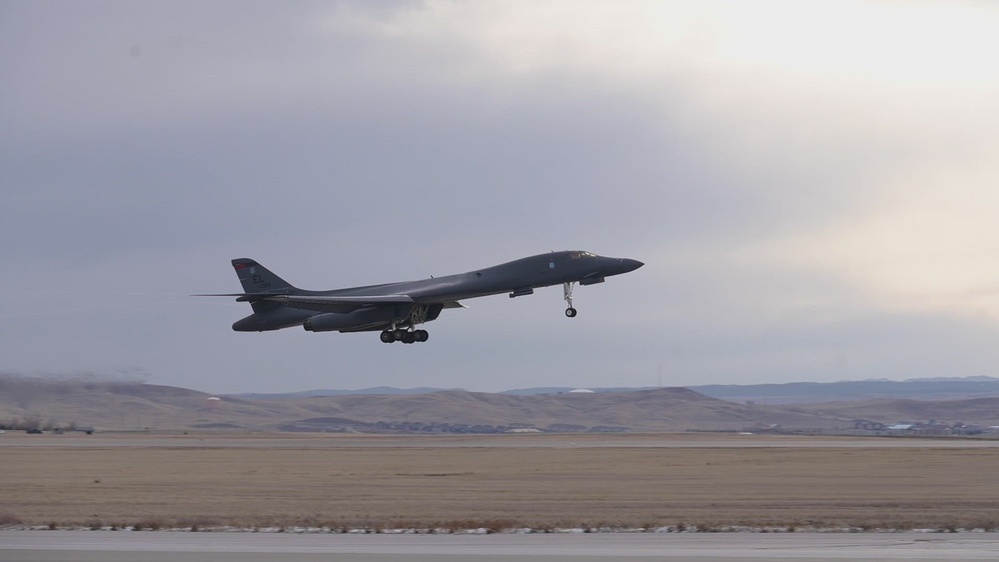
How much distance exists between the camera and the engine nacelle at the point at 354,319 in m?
54.3

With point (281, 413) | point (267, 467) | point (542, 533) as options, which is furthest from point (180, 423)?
point (542, 533)

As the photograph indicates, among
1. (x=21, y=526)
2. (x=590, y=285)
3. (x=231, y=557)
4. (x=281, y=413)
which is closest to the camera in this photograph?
(x=231, y=557)

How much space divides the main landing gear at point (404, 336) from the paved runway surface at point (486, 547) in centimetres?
2879

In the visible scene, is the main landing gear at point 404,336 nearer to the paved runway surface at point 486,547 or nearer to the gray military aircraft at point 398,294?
the gray military aircraft at point 398,294

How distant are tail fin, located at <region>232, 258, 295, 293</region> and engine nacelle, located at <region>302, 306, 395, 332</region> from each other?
452 cm

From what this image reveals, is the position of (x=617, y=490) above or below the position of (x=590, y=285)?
below

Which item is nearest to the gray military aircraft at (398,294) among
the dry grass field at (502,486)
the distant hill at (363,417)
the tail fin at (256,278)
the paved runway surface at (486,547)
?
the tail fin at (256,278)

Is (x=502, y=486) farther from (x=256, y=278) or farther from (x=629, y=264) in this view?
(x=256, y=278)

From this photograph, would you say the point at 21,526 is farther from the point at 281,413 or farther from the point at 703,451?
the point at 281,413

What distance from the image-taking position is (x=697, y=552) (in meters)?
22.7

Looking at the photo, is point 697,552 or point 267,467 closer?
point 697,552

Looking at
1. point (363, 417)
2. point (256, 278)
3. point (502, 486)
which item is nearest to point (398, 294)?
point (256, 278)

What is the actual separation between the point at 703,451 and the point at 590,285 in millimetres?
13886

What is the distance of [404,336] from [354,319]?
2.75 meters
